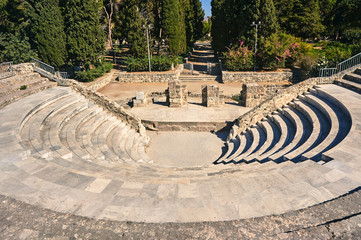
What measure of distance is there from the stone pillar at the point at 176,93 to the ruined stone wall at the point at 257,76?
906 cm

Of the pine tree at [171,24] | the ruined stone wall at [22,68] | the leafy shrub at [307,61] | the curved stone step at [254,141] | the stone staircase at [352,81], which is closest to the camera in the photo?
the curved stone step at [254,141]

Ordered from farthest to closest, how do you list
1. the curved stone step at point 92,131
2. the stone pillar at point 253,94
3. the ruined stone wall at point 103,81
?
the ruined stone wall at point 103,81 < the stone pillar at point 253,94 < the curved stone step at point 92,131

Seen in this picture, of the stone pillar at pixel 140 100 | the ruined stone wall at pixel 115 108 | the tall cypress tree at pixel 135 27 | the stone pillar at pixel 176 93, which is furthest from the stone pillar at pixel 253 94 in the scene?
the tall cypress tree at pixel 135 27

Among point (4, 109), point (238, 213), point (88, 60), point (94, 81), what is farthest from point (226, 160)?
point (88, 60)

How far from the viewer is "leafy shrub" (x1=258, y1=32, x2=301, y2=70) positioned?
2212 cm

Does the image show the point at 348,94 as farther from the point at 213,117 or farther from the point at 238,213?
the point at 238,213

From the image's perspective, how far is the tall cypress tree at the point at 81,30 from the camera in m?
21.5

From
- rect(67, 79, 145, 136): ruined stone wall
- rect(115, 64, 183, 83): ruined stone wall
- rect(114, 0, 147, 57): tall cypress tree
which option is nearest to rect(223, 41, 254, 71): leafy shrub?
rect(115, 64, 183, 83): ruined stone wall

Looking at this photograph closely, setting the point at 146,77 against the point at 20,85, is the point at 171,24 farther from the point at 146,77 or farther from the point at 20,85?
the point at 20,85

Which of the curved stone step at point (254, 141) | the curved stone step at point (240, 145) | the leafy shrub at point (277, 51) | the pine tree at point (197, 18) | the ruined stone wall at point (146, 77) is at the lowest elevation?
the curved stone step at point (240, 145)

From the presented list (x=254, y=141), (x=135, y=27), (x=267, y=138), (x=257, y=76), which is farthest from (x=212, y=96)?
(x=135, y=27)

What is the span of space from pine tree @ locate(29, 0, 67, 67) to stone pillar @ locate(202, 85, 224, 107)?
14.7 meters

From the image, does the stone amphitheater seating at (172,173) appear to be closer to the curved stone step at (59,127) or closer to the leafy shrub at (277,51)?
the curved stone step at (59,127)

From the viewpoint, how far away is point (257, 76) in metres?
22.7
